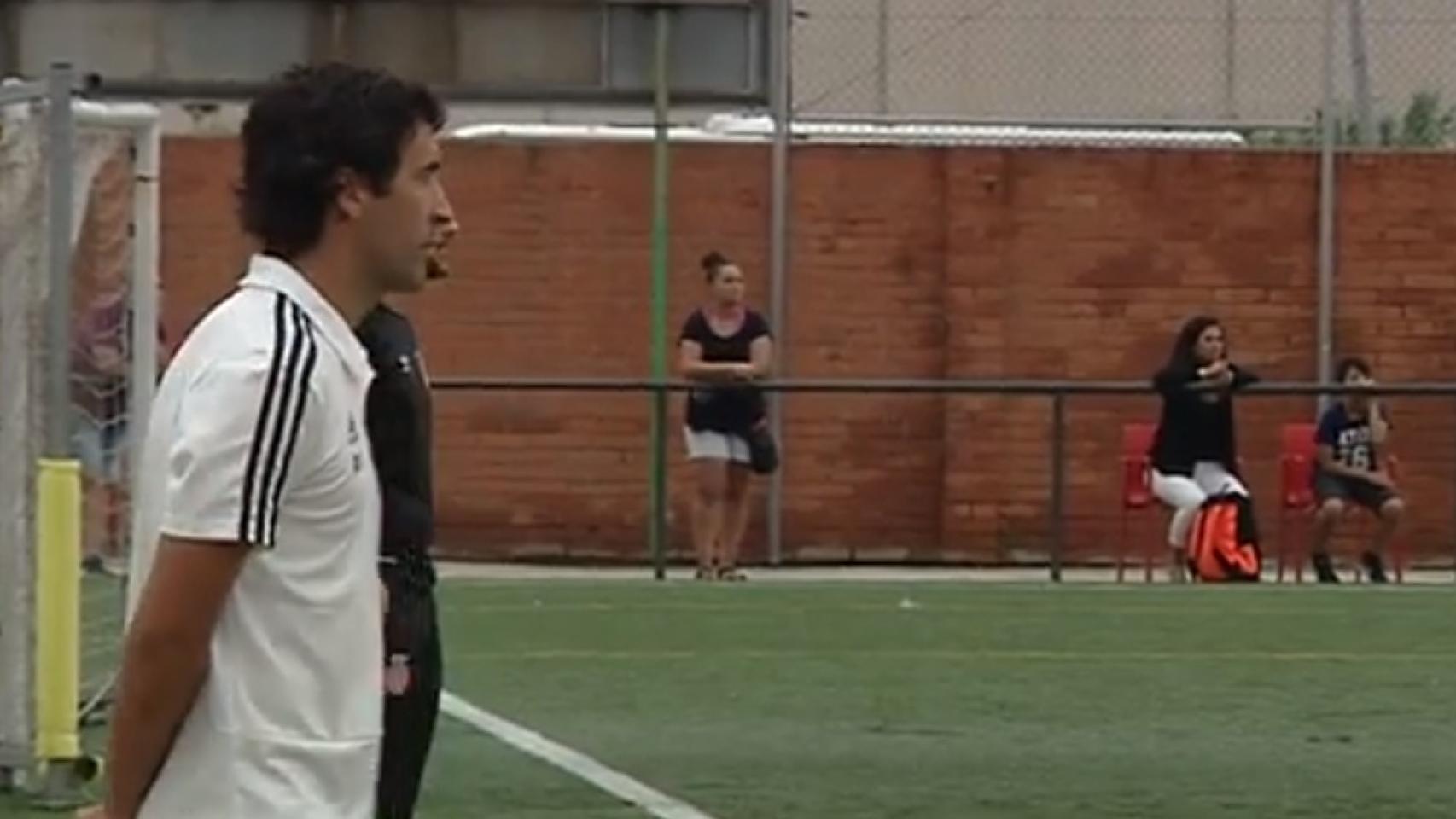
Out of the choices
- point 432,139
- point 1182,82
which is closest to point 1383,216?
point 1182,82

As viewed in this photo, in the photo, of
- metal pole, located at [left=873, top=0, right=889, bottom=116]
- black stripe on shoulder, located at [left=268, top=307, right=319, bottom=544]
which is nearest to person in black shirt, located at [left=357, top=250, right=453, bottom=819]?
black stripe on shoulder, located at [left=268, top=307, right=319, bottom=544]

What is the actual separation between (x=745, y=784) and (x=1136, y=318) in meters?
13.0

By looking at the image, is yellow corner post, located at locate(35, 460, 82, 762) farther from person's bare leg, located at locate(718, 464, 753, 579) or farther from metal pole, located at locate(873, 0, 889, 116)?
metal pole, located at locate(873, 0, 889, 116)

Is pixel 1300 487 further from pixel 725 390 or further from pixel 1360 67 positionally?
pixel 725 390

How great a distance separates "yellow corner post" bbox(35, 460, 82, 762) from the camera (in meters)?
10.8

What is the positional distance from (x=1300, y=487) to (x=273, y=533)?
19.2 meters

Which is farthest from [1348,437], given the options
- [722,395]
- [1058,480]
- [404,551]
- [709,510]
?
[404,551]

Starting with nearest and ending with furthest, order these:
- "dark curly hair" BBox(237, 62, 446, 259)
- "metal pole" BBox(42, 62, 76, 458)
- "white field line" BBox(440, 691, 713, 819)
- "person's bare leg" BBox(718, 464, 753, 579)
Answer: "dark curly hair" BBox(237, 62, 446, 259) → "white field line" BBox(440, 691, 713, 819) → "metal pole" BBox(42, 62, 76, 458) → "person's bare leg" BBox(718, 464, 753, 579)

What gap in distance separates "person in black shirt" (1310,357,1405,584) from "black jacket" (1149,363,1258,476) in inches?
40.2

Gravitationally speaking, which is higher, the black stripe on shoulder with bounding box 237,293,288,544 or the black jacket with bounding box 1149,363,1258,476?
the black stripe on shoulder with bounding box 237,293,288,544

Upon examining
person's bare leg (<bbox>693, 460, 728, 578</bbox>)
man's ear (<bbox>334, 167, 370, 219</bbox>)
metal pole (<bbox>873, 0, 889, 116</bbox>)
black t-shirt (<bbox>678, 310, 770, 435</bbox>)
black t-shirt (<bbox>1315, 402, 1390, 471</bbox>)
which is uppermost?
metal pole (<bbox>873, 0, 889, 116</bbox>)

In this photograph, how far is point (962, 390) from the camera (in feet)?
74.5

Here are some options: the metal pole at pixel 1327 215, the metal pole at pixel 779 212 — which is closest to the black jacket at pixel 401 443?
the metal pole at pixel 779 212

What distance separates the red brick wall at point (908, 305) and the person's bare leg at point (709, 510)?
1778 millimetres
